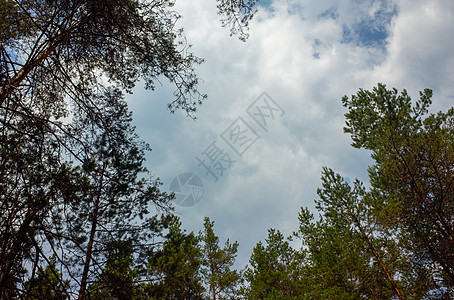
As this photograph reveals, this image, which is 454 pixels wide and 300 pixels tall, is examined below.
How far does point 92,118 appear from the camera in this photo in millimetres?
3137

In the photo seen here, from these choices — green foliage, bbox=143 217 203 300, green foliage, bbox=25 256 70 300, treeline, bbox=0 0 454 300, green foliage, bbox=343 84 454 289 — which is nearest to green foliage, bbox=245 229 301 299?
treeline, bbox=0 0 454 300

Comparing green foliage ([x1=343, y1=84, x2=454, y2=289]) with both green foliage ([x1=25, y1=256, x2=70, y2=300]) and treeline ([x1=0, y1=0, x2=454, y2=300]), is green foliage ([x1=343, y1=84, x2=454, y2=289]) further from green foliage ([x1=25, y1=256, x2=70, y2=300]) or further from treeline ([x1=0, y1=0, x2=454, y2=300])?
green foliage ([x1=25, y1=256, x2=70, y2=300])

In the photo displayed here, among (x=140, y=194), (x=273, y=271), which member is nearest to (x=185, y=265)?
(x=273, y=271)

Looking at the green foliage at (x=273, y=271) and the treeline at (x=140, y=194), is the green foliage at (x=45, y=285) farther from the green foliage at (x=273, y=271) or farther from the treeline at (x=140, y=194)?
the green foliage at (x=273, y=271)

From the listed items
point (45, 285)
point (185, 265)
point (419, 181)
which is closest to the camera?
point (45, 285)

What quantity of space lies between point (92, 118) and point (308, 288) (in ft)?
45.2

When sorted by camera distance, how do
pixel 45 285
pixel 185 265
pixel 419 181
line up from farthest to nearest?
pixel 185 265 → pixel 419 181 → pixel 45 285

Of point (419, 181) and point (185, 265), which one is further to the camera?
point (185, 265)

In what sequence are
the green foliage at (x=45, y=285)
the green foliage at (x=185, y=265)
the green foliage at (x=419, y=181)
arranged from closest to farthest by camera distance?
the green foliage at (x=45, y=285), the green foliage at (x=419, y=181), the green foliage at (x=185, y=265)

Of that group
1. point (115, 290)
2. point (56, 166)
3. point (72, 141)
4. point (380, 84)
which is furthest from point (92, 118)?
point (380, 84)

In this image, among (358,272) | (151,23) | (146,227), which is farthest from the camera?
(358,272)

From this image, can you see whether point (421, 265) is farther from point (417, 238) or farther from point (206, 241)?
point (206, 241)

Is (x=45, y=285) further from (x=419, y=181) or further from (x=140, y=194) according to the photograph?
(x=419, y=181)

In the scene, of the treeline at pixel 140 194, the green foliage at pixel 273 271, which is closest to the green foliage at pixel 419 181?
the treeline at pixel 140 194
